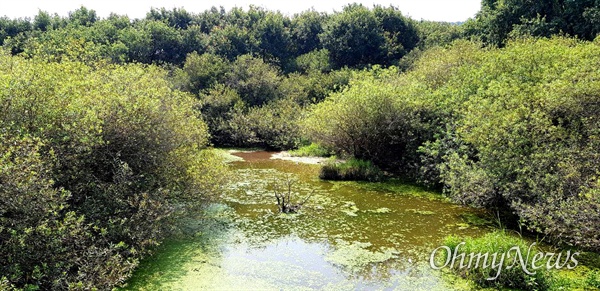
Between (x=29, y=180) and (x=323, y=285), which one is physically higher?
(x=29, y=180)

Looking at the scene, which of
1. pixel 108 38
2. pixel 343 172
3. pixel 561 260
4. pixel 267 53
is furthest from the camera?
pixel 267 53

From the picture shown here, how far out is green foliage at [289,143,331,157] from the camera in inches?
1092

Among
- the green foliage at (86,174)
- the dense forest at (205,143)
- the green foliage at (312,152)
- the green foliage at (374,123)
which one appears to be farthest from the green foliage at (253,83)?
the green foliage at (86,174)

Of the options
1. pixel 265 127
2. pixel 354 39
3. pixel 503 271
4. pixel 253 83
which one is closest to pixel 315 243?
pixel 503 271

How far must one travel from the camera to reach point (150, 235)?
1060 cm

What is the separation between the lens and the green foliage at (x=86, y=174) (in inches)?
309

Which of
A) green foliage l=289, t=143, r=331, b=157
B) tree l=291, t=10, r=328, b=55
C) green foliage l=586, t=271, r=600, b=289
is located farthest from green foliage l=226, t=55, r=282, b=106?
green foliage l=586, t=271, r=600, b=289

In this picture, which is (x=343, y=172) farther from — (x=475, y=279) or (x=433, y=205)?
(x=475, y=279)

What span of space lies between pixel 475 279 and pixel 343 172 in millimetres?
11546

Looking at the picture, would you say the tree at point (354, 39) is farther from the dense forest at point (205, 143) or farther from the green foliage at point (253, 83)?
the dense forest at point (205, 143)

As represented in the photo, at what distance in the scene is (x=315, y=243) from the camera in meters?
12.7

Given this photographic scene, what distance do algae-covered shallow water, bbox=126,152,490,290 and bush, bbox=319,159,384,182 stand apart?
1765 mm

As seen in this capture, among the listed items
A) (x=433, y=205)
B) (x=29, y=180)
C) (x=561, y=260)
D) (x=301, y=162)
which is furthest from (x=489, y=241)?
(x=301, y=162)

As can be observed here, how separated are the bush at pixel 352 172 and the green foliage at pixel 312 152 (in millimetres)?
5850
